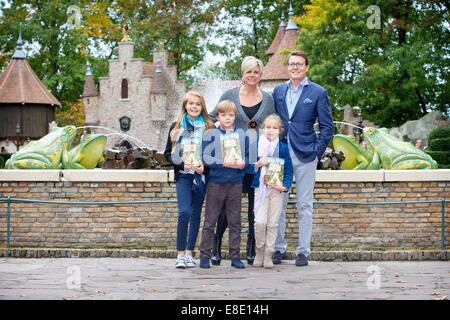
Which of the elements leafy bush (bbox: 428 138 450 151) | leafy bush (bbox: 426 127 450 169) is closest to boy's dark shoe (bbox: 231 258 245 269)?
leafy bush (bbox: 426 127 450 169)

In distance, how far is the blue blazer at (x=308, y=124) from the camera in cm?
940

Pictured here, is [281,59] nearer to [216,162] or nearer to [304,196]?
[304,196]

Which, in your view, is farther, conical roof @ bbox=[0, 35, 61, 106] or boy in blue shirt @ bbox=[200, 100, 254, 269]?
conical roof @ bbox=[0, 35, 61, 106]

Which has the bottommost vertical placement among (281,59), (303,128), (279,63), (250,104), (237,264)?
(237,264)

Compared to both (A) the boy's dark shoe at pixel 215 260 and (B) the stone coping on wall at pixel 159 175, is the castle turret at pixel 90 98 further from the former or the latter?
(A) the boy's dark shoe at pixel 215 260

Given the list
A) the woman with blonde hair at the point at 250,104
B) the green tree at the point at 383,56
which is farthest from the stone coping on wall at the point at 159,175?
the green tree at the point at 383,56

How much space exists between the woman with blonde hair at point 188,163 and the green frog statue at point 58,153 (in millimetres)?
4224

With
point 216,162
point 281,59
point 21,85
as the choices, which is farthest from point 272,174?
point 21,85

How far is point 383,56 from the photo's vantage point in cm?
3959

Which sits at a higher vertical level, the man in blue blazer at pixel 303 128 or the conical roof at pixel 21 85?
the conical roof at pixel 21 85

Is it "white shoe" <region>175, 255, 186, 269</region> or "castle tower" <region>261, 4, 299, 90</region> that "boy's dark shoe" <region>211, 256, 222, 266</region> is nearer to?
"white shoe" <region>175, 255, 186, 269</region>

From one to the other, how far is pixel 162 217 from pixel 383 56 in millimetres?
28836

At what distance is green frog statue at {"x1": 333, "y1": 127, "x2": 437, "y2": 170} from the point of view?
1298 cm

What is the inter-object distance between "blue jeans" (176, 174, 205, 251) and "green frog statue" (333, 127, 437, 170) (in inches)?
176
